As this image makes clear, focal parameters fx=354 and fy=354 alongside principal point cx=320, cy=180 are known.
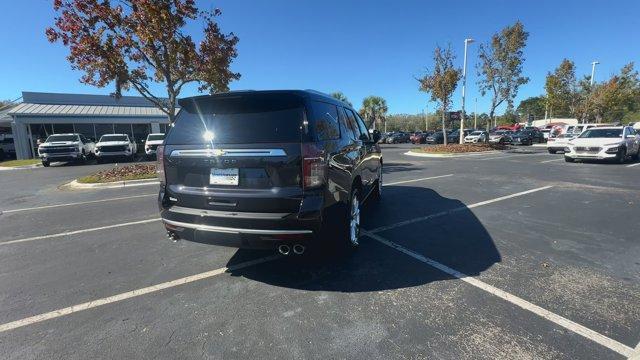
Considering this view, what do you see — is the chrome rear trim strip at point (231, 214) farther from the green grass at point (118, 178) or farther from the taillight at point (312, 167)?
the green grass at point (118, 178)

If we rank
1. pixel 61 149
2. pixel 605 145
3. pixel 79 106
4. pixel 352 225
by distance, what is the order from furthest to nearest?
pixel 79 106 < pixel 61 149 < pixel 605 145 < pixel 352 225

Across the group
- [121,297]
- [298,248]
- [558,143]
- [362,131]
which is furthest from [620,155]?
[121,297]

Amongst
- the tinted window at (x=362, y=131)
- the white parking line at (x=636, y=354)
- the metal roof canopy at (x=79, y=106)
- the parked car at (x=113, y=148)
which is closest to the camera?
the white parking line at (x=636, y=354)

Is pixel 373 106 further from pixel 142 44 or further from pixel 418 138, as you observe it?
pixel 142 44

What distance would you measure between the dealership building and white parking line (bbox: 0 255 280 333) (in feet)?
90.5

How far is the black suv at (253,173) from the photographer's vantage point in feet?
10.9

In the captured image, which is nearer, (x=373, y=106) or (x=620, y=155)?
(x=620, y=155)

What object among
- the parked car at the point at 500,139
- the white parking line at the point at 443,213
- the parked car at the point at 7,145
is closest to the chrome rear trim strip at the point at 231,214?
the white parking line at the point at 443,213

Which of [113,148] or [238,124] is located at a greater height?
[238,124]

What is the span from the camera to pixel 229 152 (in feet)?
11.3

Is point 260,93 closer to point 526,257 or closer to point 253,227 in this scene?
point 253,227

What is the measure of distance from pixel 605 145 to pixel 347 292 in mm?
15996

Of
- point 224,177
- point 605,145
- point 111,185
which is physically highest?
point 224,177

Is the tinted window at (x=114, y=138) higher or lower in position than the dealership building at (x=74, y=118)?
lower
